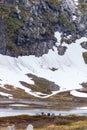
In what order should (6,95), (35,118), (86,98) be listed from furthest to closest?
1. (86,98)
2. (6,95)
3. (35,118)

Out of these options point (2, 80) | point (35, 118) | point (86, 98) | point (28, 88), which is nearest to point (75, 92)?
point (86, 98)

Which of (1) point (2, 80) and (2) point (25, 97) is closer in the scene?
→ (2) point (25, 97)

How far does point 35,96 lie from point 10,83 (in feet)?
67.3

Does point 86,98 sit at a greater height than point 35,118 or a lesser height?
greater

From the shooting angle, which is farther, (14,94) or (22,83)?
(22,83)

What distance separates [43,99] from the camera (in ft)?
574

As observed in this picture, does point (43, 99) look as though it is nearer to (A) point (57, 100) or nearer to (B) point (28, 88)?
(A) point (57, 100)

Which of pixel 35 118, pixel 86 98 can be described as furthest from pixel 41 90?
pixel 35 118

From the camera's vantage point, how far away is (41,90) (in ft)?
651

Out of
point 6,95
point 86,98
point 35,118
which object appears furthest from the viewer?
point 86,98

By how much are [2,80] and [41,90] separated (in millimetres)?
18954

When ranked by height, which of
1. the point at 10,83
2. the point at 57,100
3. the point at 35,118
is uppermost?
the point at 10,83

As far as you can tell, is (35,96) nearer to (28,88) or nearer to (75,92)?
(28,88)

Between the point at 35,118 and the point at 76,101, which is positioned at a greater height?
the point at 76,101
